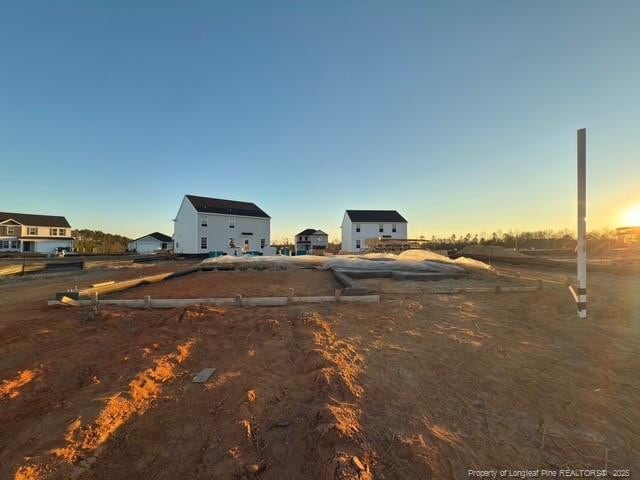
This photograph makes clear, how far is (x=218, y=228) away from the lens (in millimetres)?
41438

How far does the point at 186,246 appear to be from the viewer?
41.1 m

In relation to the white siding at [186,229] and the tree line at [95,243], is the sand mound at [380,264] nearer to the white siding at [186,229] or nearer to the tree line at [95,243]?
the white siding at [186,229]

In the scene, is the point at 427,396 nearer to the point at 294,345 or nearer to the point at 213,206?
the point at 294,345

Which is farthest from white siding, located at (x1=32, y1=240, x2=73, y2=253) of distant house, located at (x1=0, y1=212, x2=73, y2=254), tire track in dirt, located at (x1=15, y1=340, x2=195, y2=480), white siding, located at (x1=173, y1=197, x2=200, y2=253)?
tire track in dirt, located at (x1=15, y1=340, x2=195, y2=480)

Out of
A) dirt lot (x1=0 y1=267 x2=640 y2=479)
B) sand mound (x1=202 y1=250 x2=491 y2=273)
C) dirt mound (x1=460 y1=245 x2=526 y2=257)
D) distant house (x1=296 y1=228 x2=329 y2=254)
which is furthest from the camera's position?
distant house (x1=296 y1=228 x2=329 y2=254)

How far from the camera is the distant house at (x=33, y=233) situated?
46000 millimetres

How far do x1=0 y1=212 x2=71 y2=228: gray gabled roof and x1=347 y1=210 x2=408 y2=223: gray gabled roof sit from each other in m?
50.7

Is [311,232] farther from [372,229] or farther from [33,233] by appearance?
[33,233]

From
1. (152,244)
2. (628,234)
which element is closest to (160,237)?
(152,244)

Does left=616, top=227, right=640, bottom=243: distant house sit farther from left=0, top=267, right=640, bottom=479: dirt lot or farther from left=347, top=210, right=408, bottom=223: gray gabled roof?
left=0, top=267, right=640, bottom=479: dirt lot

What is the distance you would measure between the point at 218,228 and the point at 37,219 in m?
34.6

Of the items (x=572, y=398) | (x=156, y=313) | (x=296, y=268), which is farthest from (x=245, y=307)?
(x=296, y=268)

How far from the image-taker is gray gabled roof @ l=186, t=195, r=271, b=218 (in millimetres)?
41125

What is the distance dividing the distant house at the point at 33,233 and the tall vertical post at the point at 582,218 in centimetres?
6199
